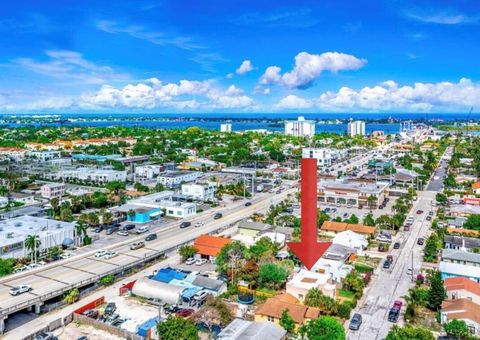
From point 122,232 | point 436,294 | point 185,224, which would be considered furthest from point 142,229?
point 436,294

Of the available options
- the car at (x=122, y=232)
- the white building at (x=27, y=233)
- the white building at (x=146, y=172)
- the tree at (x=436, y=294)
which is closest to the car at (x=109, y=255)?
the white building at (x=27, y=233)

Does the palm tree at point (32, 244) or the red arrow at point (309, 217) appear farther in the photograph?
the palm tree at point (32, 244)

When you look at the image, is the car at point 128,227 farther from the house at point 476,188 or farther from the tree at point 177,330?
the house at point 476,188

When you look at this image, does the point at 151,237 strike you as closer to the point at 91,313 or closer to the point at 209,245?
the point at 209,245

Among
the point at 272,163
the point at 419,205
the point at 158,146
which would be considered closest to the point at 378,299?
the point at 419,205

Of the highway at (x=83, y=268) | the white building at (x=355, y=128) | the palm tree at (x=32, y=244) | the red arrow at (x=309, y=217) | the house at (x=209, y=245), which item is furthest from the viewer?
the white building at (x=355, y=128)

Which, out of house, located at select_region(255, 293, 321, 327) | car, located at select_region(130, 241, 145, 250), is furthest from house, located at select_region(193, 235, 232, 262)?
house, located at select_region(255, 293, 321, 327)
